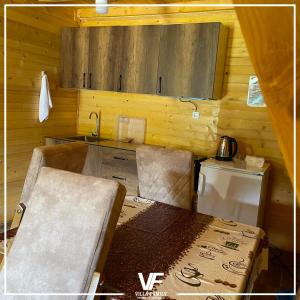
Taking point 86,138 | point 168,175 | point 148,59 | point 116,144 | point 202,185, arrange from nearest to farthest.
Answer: point 168,175
point 202,185
point 148,59
point 116,144
point 86,138

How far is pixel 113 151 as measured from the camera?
9.82ft

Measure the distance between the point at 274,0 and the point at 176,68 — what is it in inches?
102

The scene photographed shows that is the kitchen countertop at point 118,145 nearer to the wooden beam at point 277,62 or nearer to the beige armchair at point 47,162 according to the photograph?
the beige armchair at point 47,162

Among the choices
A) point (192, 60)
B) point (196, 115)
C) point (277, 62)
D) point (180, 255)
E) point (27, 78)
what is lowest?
point (180, 255)

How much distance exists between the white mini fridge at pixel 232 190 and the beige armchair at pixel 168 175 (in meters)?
0.73

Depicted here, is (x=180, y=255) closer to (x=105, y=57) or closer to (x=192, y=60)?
(x=192, y=60)

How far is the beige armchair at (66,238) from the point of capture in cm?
89

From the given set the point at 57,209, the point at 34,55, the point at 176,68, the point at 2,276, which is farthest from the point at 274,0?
the point at 34,55

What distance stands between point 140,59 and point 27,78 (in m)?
1.16

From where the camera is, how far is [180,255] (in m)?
1.17

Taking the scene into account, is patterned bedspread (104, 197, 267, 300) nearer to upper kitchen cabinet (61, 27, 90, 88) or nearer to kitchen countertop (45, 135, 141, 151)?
kitchen countertop (45, 135, 141, 151)

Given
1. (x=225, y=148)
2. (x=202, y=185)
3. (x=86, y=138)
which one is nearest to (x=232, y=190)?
(x=202, y=185)

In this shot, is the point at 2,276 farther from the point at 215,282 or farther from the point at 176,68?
the point at 176,68

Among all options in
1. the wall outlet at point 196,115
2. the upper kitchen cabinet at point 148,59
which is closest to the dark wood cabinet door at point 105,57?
the upper kitchen cabinet at point 148,59
